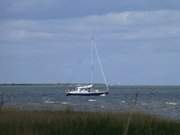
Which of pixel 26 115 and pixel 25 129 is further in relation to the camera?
pixel 26 115

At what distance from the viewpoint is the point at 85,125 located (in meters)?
23.2

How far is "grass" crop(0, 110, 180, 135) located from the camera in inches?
891

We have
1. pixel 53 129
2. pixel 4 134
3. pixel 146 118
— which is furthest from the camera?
pixel 146 118

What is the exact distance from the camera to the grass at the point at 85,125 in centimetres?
2264

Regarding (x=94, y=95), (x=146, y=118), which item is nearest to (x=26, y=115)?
(x=146, y=118)

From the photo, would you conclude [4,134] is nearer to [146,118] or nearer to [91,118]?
[91,118]

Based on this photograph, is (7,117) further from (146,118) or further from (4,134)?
(146,118)

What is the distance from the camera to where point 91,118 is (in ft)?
77.9

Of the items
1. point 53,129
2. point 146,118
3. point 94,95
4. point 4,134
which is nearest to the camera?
point 4,134

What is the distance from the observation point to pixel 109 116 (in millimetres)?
24328

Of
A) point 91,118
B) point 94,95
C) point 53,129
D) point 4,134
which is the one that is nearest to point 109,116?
point 91,118

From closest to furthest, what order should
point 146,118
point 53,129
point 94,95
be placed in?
point 53,129 → point 146,118 → point 94,95

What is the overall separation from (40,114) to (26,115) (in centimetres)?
105

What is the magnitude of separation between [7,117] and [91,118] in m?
3.01
